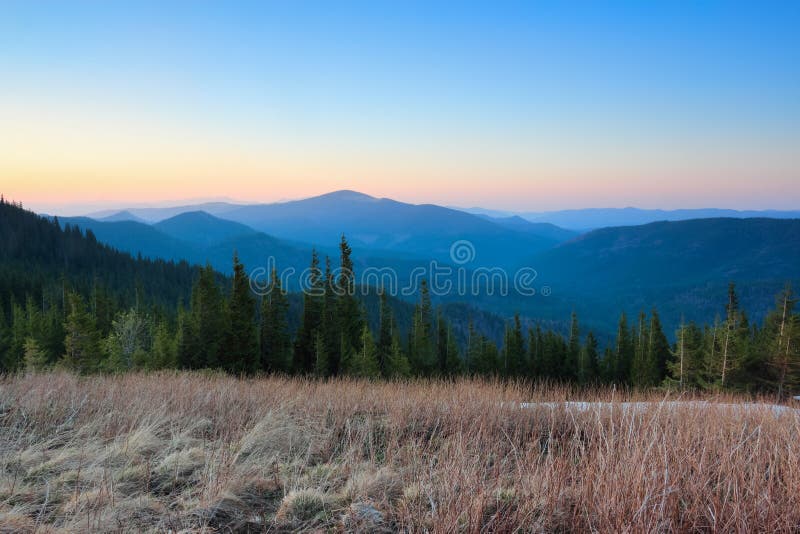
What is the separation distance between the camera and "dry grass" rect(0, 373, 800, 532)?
3.70 metres

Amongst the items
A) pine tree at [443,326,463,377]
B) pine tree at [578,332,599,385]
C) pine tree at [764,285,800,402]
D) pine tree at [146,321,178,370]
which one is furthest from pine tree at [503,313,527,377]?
pine tree at [146,321,178,370]

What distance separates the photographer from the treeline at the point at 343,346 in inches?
1308

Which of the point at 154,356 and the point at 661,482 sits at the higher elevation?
the point at 661,482

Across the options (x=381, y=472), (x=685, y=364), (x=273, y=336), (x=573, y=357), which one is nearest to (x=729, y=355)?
(x=685, y=364)

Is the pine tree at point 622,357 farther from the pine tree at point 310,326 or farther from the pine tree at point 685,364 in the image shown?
the pine tree at point 310,326

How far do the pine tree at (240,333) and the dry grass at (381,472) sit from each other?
87.4 feet

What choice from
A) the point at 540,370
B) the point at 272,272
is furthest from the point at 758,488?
the point at 540,370

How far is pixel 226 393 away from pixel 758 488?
26.5 ft

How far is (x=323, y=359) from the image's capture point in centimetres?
3684

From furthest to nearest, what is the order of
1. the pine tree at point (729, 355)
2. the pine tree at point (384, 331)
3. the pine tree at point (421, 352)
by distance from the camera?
the pine tree at point (421, 352) → the pine tree at point (384, 331) → the pine tree at point (729, 355)

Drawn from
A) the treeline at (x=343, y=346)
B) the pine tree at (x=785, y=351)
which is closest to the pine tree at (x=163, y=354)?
the treeline at (x=343, y=346)

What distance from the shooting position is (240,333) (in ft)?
111

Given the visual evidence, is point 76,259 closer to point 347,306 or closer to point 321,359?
point 347,306

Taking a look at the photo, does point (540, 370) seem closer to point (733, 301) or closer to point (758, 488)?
point (733, 301)
